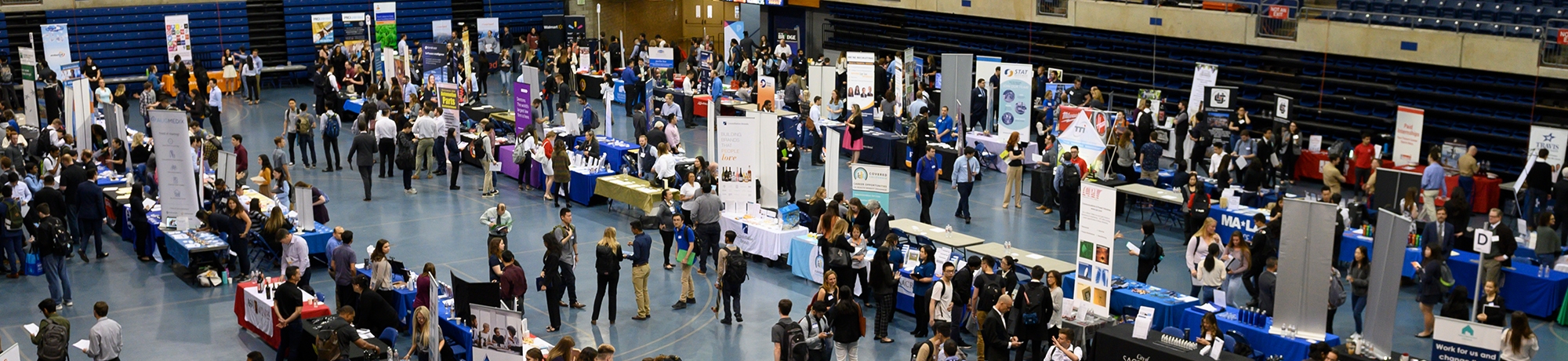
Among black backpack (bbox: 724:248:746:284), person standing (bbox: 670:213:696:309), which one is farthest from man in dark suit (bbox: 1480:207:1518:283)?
person standing (bbox: 670:213:696:309)

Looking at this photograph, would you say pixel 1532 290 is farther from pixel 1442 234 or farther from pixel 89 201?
pixel 89 201

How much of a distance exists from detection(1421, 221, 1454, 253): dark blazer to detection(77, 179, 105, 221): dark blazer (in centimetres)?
1578

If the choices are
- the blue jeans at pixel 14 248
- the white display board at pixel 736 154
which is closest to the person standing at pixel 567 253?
the white display board at pixel 736 154

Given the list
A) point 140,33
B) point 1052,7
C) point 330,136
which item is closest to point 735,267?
point 330,136

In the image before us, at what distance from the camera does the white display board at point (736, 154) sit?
58.5ft

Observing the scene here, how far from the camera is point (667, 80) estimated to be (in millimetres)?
30297

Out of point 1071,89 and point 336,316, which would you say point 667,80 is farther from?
point 336,316

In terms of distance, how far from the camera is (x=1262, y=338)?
42.7 feet

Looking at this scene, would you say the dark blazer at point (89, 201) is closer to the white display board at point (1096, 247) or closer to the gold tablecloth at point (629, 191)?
the gold tablecloth at point (629, 191)

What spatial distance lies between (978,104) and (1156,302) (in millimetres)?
12608

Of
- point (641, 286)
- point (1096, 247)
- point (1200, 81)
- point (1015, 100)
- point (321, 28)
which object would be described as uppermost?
point (321, 28)

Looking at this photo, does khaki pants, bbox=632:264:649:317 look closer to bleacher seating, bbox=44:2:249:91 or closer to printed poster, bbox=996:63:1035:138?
printed poster, bbox=996:63:1035:138

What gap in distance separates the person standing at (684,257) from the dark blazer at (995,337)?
3.58 metres

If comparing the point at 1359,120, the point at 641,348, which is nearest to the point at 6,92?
the point at 641,348
